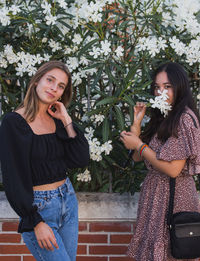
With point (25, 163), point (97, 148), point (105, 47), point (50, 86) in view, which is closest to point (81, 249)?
point (97, 148)

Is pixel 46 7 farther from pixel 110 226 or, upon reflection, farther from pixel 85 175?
pixel 110 226

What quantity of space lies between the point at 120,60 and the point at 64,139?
847mm

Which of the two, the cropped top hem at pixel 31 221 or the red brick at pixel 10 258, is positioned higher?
the cropped top hem at pixel 31 221

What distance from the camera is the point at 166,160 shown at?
6.82 ft

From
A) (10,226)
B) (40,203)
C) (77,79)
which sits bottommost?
(10,226)

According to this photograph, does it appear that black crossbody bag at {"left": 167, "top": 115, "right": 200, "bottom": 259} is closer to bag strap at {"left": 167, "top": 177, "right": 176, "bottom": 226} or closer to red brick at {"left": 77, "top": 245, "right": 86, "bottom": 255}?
bag strap at {"left": 167, "top": 177, "right": 176, "bottom": 226}

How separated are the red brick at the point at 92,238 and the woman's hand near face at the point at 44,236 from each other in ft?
3.68

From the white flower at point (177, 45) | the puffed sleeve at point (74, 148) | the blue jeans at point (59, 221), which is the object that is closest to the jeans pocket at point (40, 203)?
the blue jeans at point (59, 221)

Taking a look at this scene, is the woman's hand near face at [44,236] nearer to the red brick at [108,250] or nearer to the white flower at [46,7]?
the red brick at [108,250]

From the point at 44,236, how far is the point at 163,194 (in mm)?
787

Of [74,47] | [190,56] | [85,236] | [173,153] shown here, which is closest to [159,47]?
[190,56]

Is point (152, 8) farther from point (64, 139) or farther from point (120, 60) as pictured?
point (64, 139)

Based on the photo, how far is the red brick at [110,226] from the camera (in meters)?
2.90

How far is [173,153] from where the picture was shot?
2.08m
